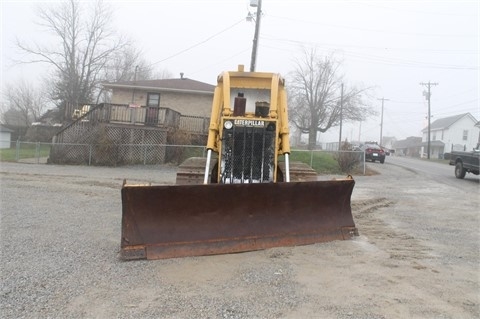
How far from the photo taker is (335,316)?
4.02 m

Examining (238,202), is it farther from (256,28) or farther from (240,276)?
(256,28)

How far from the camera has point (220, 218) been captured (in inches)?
242

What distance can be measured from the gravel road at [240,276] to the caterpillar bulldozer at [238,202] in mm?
251

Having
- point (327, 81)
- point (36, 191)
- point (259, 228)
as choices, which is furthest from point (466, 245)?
point (327, 81)

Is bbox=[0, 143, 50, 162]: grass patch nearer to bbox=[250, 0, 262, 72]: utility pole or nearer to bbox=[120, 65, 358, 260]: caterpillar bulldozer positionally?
bbox=[250, 0, 262, 72]: utility pole

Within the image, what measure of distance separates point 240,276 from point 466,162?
1788 cm

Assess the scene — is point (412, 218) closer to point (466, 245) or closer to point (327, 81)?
point (466, 245)

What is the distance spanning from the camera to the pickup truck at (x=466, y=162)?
61.9ft

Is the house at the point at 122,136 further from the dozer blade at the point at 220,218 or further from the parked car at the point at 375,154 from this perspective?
the dozer blade at the point at 220,218

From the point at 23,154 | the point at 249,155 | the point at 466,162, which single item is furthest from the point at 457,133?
the point at 249,155

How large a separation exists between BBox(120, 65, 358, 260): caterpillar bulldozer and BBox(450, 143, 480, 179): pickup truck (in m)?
14.1

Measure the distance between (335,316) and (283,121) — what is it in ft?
14.7

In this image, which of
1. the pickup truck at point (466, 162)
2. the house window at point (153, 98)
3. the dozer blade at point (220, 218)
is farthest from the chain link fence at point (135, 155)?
the dozer blade at point (220, 218)

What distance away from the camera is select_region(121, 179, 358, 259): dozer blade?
228 inches
